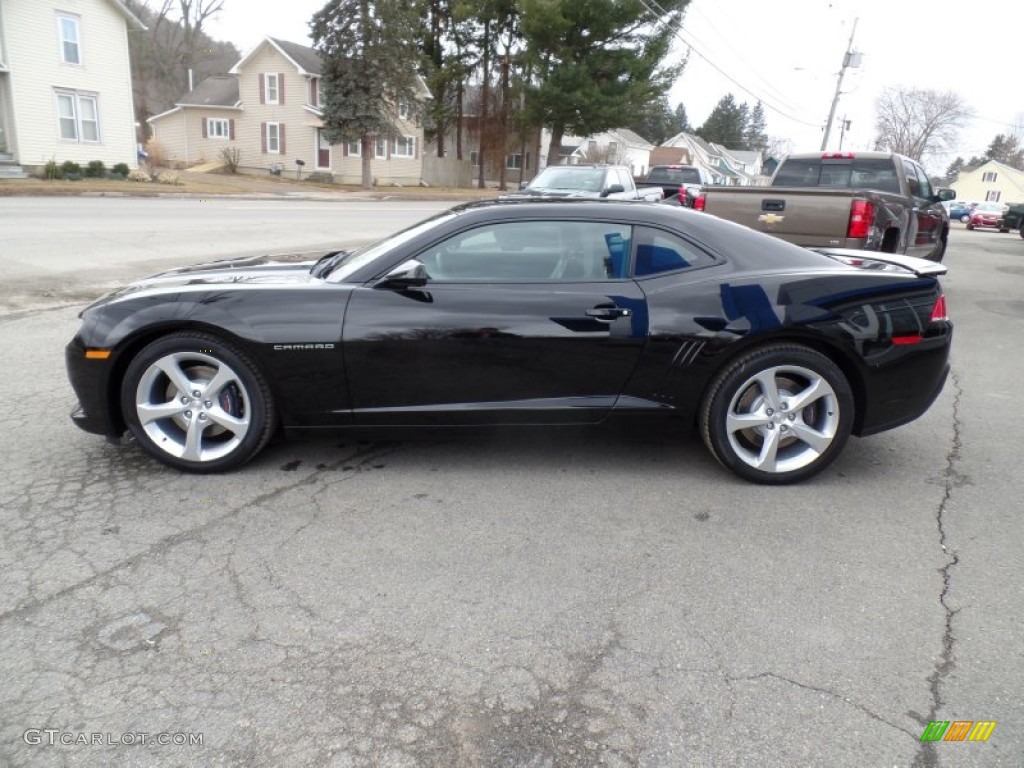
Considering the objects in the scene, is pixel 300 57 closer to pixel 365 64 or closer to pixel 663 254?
pixel 365 64

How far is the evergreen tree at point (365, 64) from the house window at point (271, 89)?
22.4ft

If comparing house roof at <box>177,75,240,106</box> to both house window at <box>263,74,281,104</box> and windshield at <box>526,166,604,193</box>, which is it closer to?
house window at <box>263,74,281,104</box>

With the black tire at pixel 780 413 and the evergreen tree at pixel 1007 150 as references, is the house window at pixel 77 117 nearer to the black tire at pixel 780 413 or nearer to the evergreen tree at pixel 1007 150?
the black tire at pixel 780 413

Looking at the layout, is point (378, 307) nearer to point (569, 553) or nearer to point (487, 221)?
point (487, 221)

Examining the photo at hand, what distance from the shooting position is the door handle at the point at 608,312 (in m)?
3.82

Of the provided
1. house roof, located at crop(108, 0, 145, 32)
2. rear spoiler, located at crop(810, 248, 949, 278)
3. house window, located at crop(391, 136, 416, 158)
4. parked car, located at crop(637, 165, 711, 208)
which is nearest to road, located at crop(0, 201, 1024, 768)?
rear spoiler, located at crop(810, 248, 949, 278)

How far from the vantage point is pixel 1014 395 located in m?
5.87

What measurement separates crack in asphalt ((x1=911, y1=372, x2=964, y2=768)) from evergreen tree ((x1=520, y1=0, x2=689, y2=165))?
1494 inches

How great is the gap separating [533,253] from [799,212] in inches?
201

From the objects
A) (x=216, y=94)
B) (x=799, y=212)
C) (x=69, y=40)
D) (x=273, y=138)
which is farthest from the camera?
(x=216, y=94)

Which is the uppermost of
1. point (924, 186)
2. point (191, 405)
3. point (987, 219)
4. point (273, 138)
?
point (273, 138)

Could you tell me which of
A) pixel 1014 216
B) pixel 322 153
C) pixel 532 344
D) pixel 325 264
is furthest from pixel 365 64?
pixel 532 344

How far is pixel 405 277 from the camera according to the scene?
3781 mm

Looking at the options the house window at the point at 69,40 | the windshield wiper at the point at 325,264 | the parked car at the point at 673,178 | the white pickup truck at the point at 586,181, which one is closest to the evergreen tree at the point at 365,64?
the house window at the point at 69,40
